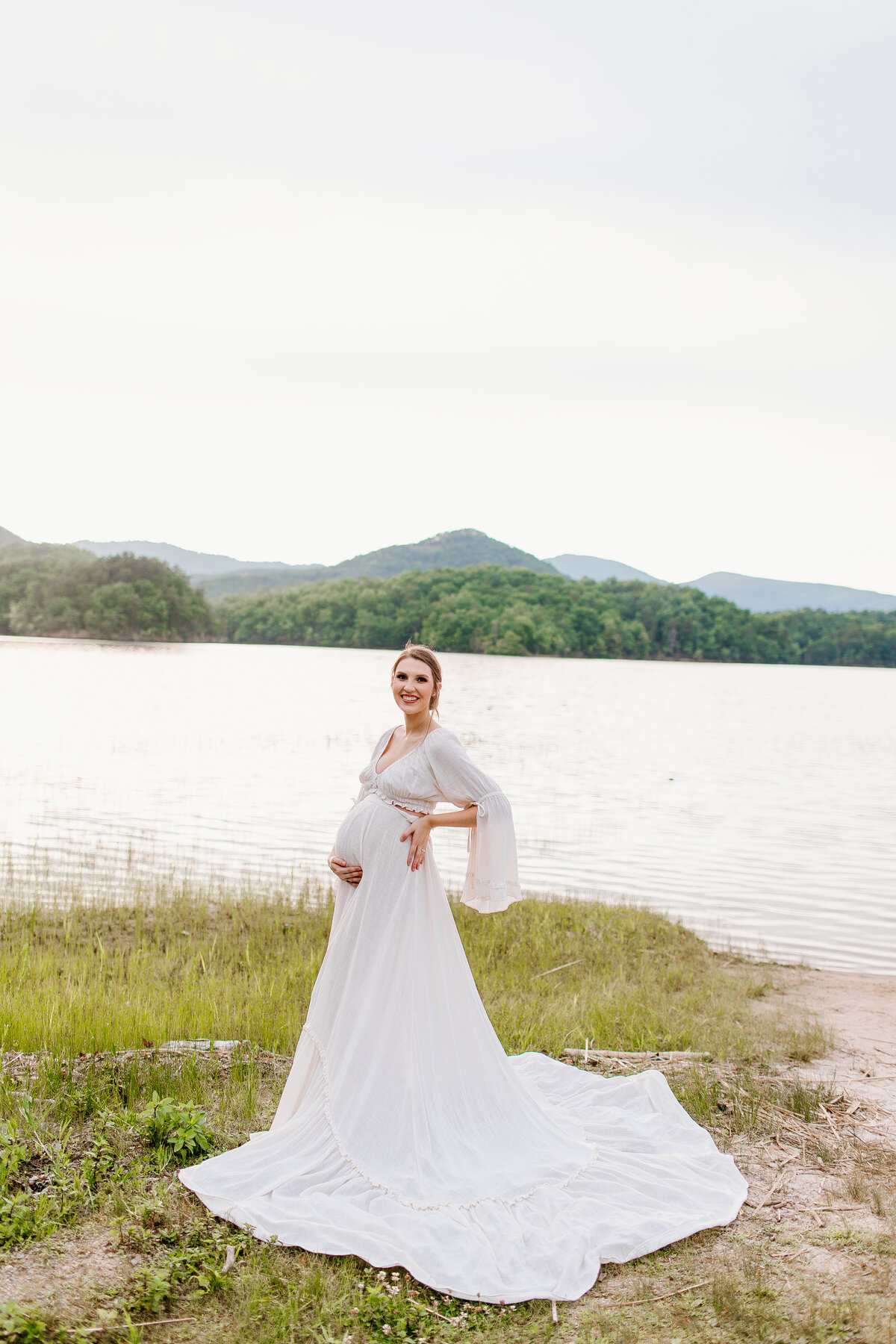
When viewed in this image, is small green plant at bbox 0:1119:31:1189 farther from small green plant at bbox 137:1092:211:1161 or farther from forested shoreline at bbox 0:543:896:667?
forested shoreline at bbox 0:543:896:667

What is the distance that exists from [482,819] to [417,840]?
34 centimetres

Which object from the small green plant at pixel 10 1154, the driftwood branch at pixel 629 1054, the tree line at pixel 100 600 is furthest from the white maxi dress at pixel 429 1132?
the tree line at pixel 100 600

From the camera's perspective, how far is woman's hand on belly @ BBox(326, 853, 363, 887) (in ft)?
16.3

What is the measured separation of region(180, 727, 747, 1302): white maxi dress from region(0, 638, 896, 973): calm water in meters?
7.39

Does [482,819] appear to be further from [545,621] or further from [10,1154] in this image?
[545,621]

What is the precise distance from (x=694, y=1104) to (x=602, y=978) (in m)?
3.26

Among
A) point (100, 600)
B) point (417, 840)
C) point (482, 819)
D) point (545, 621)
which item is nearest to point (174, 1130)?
point (417, 840)

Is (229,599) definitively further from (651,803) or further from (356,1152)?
(356,1152)

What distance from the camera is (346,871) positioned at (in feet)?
16.4

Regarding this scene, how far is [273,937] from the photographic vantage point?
9.77m

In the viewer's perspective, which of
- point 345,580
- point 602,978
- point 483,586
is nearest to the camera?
point 602,978

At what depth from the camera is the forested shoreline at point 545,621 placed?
113 meters

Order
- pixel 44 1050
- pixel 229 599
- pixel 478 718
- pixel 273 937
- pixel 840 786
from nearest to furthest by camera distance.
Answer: pixel 44 1050 → pixel 273 937 → pixel 840 786 → pixel 478 718 → pixel 229 599

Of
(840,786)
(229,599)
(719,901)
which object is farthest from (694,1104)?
(229,599)
